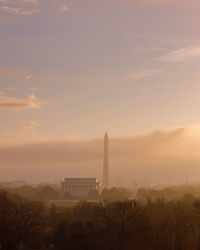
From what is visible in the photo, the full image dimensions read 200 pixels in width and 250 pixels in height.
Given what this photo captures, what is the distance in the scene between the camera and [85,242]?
54.2 meters

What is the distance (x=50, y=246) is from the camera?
55250mm

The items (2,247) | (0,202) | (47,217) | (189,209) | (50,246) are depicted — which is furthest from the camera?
(0,202)

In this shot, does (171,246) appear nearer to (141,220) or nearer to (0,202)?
(141,220)

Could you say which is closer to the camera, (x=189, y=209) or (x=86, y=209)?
(x=189, y=209)

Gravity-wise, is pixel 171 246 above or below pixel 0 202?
below

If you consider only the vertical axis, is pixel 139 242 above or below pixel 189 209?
below

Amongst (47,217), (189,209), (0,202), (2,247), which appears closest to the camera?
(2,247)

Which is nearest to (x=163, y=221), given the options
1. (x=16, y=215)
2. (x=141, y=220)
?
(x=141, y=220)

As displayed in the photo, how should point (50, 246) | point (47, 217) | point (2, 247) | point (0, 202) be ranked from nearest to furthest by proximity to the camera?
1. point (2, 247)
2. point (50, 246)
3. point (47, 217)
4. point (0, 202)

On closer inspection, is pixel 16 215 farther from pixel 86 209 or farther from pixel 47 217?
pixel 86 209

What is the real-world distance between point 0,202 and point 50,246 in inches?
832

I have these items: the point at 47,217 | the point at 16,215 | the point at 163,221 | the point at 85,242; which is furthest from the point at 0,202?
the point at 163,221

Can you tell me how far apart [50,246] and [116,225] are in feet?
26.1

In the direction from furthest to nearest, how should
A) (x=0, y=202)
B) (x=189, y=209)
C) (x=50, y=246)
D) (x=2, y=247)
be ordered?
(x=0, y=202)
(x=189, y=209)
(x=50, y=246)
(x=2, y=247)
